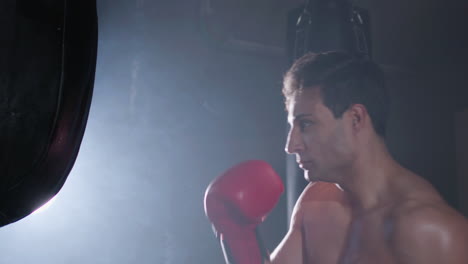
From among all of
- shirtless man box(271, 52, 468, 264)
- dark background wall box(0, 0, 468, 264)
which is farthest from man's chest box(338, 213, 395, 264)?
dark background wall box(0, 0, 468, 264)

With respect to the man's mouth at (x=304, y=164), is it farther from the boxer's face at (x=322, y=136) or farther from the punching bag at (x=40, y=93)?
the punching bag at (x=40, y=93)

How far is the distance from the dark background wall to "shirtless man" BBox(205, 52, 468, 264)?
0.42 meters

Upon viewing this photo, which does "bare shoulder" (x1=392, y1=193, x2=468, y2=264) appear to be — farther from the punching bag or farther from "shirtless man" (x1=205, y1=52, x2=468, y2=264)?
the punching bag

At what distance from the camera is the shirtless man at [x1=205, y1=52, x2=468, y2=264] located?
111 cm

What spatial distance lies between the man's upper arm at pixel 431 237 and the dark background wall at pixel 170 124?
65cm

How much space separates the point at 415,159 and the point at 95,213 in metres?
1.19

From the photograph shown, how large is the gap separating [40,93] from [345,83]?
838 millimetres

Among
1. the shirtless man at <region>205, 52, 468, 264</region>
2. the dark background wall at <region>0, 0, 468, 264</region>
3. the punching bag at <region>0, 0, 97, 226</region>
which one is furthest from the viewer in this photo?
the dark background wall at <region>0, 0, 468, 264</region>

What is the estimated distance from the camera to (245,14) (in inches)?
73.1

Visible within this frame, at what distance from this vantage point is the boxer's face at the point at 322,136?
47.6 inches

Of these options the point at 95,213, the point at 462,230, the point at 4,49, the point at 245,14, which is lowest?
the point at 95,213

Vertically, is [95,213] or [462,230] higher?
[462,230]

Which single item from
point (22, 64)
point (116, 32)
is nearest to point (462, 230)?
point (22, 64)

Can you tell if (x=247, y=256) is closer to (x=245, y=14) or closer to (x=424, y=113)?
(x=424, y=113)
